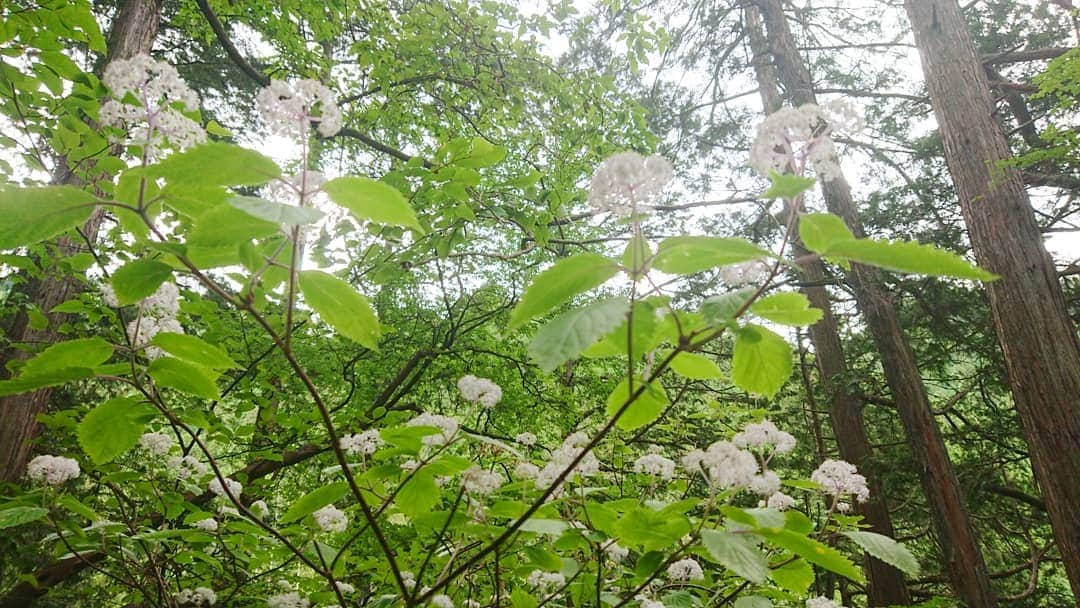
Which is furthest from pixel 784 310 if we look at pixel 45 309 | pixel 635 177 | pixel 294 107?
pixel 45 309

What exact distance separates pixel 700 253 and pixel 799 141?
1.06ft

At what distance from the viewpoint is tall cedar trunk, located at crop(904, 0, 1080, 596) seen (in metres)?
3.93

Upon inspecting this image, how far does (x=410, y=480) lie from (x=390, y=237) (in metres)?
1.21

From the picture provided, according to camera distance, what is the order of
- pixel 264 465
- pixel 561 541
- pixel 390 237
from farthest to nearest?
pixel 264 465, pixel 390 237, pixel 561 541

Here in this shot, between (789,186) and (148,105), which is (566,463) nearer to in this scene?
(789,186)

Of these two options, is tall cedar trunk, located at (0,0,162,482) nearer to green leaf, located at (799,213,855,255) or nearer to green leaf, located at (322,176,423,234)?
green leaf, located at (322,176,423,234)

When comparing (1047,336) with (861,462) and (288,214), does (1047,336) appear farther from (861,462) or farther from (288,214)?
(288,214)

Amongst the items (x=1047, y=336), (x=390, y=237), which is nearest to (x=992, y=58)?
(x=1047, y=336)

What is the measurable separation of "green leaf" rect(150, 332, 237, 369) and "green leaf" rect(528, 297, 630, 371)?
0.59 meters

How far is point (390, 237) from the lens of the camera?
2248mm

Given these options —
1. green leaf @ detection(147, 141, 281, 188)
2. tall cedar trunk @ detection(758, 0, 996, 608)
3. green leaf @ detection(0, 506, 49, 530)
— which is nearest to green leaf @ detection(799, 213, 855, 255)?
green leaf @ detection(147, 141, 281, 188)

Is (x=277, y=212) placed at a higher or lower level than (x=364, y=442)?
higher

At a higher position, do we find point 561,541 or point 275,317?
point 275,317

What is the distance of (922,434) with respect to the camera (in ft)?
18.9
